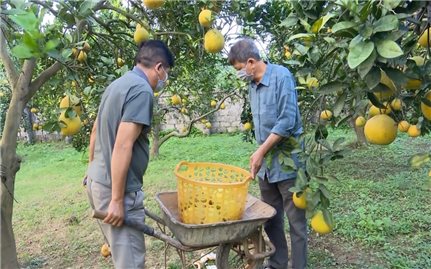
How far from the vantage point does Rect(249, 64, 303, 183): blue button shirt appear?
252cm

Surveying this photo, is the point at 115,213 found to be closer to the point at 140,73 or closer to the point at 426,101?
the point at 140,73

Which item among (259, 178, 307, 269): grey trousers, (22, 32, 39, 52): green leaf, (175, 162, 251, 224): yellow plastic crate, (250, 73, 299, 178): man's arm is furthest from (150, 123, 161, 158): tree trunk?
(22, 32, 39, 52): green leaf

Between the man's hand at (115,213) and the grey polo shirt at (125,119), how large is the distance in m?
0.13

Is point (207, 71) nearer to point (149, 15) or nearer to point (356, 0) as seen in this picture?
point (149, 15)

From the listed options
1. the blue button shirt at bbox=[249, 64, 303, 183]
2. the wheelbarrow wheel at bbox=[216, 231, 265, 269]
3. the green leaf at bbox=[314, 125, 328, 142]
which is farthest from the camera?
the blue button shirt at bbox=[249, 64, 303, 183]

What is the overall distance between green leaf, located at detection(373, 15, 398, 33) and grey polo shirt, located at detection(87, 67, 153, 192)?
1.15 meters

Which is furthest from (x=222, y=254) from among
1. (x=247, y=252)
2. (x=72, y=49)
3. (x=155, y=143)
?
(x=155, y=143)

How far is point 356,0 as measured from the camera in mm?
1254

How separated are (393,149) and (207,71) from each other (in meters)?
3.92

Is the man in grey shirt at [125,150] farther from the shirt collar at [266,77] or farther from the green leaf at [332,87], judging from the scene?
the green leaf at [332,87]

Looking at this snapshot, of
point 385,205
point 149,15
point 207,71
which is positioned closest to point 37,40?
point 149,15

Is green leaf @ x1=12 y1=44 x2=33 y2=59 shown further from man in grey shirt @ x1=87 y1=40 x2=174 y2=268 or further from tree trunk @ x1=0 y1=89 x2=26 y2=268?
tree trunk @ x1=0 y1=89 x2=26 y2=268

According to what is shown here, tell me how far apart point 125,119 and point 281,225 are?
4.99 feet

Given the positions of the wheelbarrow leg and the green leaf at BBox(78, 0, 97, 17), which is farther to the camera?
the wheelbarrow leg
